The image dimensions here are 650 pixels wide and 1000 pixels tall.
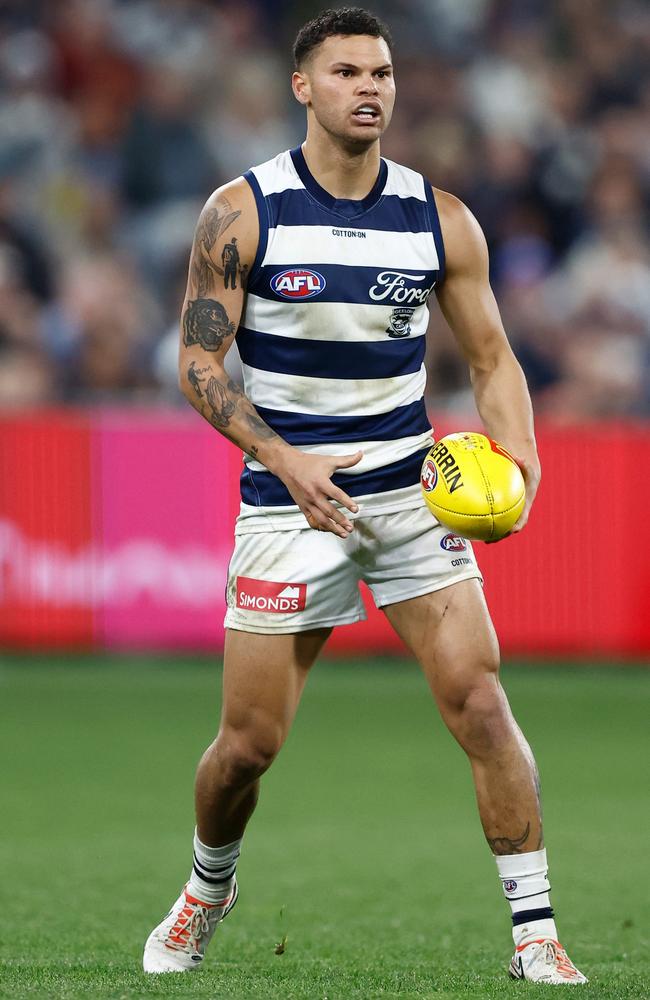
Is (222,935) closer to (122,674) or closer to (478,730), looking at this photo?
(478,730)

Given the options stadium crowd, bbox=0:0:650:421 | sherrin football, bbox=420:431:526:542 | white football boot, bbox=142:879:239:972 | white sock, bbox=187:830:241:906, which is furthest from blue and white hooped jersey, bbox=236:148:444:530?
stadium crowd, bbox=0:0:650:421

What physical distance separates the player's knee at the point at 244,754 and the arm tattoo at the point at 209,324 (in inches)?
46.1

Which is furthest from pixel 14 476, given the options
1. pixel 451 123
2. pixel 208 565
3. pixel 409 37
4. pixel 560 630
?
pixel 409 37

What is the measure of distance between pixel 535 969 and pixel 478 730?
68cm

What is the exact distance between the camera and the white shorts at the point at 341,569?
5.14 metres

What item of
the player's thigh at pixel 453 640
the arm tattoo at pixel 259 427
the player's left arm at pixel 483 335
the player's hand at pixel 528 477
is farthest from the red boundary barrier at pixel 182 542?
the arm tattoo at pixel 259 427

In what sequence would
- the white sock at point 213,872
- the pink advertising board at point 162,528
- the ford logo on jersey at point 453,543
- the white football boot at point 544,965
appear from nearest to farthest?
the white football boot at point 544,965
the ford logo on jersey at point 453,543
the white sock at point 213,872
the pink advertising board at point 162,528

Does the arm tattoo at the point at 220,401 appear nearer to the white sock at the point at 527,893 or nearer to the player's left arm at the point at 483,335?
the player's left arm at the point at 483,335

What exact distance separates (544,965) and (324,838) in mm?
2878

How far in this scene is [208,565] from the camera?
40.4ft

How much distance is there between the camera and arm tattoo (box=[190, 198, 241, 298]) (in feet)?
16.6

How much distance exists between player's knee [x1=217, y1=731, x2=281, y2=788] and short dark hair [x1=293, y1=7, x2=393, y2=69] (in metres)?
2.05

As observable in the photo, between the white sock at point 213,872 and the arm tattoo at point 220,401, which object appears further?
the white sock at point 213,872

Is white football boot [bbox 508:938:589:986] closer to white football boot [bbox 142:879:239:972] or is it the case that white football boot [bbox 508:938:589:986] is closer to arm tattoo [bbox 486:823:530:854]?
arm tattoo [bbox 486:823:530:854]
